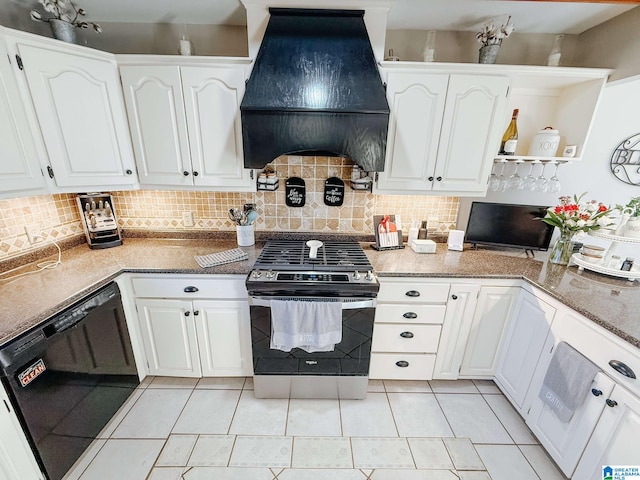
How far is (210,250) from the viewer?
6.64ft

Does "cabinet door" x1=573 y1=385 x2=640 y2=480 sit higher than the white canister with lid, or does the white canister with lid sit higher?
the white canister with lid

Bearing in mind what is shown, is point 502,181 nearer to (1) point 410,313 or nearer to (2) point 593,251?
(2) point 593,251

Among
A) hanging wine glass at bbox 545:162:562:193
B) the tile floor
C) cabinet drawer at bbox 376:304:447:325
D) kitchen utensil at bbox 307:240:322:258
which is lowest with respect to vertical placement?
the tile floor

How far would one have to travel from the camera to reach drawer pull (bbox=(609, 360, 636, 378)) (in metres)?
1.08

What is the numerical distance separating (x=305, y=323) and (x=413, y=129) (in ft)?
4.73

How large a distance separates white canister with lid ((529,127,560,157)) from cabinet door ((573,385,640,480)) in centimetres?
145

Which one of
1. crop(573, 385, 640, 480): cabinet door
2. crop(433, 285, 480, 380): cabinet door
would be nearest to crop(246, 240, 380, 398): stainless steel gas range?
crop(433, 285, 480, 380): cabinet door

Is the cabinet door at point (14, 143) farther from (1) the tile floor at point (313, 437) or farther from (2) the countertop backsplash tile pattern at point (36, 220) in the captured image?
(1) the tile floor at point (313, 437)

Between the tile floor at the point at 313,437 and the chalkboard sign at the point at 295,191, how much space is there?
4.71ft

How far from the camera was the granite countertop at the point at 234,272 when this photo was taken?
125 cm

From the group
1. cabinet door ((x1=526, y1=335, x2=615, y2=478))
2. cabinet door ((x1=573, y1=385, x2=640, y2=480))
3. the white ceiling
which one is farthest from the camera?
the white ceiling

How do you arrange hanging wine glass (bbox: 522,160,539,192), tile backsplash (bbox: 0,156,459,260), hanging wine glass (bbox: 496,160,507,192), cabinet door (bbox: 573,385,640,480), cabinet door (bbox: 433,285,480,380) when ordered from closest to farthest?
cabinet door (bbox: 573,385,640,480), cabinet door (bbox: 433,285,480,380), hanging wine glass (bbox: 522,160,539,192), hanging wine glass (bbox: 496,160,507,192), tile backsplash (bbox: 0,156,459,260)

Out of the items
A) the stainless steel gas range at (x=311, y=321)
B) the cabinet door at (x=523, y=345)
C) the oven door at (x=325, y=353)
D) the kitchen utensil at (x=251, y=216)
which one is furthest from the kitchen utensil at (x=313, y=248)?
the cabinet door at (x=523, y=345)

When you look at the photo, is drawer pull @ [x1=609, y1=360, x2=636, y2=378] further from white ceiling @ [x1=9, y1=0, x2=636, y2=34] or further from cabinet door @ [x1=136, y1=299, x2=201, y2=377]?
cabinet door @ [x1=136, y1=299, x2=201, y2=377]
